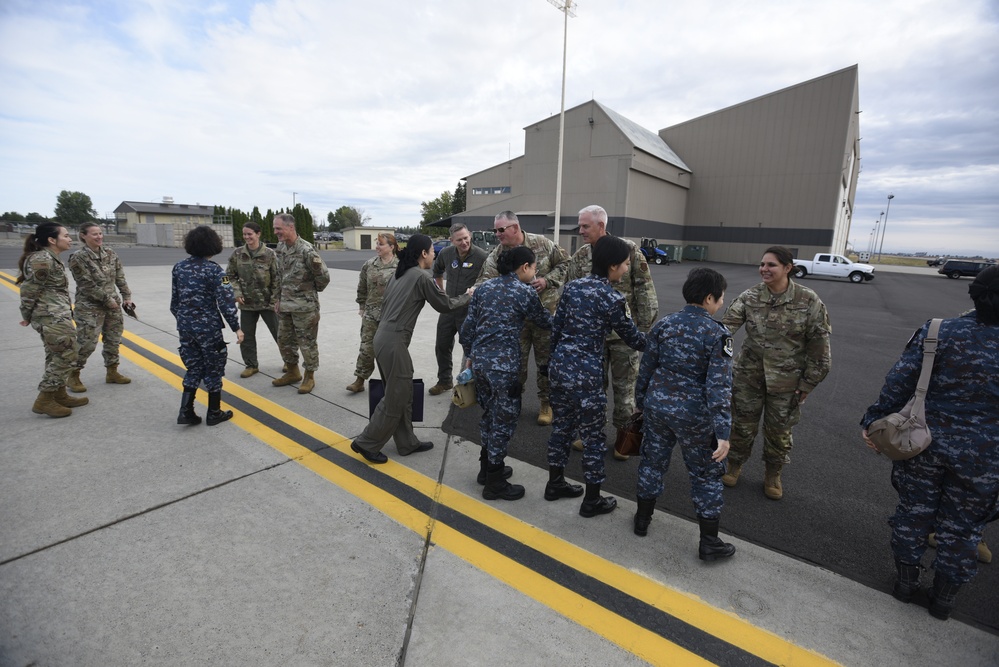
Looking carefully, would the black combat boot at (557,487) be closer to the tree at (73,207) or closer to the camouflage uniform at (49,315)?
the camouflage uniform at (49,315)

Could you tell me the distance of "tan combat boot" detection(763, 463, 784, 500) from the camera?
3260 millimetres

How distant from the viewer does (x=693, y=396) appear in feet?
8.25

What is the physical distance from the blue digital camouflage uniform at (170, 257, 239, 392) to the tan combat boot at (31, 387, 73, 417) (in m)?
1.23

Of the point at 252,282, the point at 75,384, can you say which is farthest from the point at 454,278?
the point at 75,384

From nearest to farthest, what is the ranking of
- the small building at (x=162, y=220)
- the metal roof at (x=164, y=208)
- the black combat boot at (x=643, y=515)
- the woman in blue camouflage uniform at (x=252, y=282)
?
the black combat boot at (x=643, y=515)
the woman in blue camouflage uniform at (x=252, y=282)
the small building at (x=162, y=220)
the metal roof at (x=164, y=208)

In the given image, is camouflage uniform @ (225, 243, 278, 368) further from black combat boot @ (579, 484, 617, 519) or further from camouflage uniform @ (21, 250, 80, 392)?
black combat boot @ (579, 484, 617, 519)

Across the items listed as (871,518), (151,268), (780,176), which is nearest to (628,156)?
(780,176)

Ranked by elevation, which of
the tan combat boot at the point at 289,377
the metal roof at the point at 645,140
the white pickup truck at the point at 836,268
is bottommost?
the tan combat boot at the point at 289,377

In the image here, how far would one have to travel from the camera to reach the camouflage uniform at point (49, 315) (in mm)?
4227

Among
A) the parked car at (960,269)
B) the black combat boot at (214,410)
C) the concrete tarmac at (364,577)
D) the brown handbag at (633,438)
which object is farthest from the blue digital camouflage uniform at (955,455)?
the parked car at (960,269)

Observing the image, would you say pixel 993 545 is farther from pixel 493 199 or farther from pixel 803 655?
pixel 493 199

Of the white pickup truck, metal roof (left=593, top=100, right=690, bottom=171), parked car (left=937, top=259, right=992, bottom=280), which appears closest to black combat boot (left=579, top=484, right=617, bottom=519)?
the white pickup truck

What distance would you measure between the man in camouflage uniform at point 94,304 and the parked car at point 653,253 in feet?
99.2

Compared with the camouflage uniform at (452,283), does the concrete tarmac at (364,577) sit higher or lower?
lower
